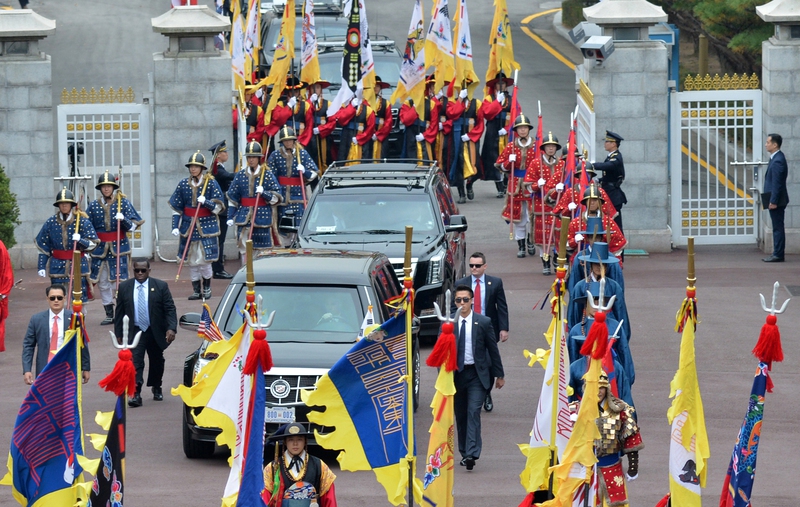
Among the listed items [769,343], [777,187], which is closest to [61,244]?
[777,187]

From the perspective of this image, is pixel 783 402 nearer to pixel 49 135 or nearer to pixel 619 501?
pixel 619 501

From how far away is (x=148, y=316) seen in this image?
14.7 metres

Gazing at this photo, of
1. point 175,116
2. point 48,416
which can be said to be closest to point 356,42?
point 175,116

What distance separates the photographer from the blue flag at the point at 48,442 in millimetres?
10227

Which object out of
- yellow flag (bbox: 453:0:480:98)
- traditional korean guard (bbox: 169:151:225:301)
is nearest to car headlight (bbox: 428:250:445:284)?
traditional korean guard (bbox: 169:151:225:301)

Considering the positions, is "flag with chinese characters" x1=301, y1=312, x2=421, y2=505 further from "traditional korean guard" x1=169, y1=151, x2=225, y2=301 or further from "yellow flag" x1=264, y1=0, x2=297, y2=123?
"yellow flag" x1=264, y1=0, x2=297, y2=123

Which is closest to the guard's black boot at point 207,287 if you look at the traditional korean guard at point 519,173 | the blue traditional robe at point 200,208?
the blue traditional robe at point 200,208

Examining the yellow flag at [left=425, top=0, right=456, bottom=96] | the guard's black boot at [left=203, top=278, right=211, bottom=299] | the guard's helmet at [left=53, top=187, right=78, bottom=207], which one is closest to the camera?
the guard's helmet at [left=53, top=187, right=78, bottom=207]

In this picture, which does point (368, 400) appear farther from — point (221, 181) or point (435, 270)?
point (221, 181)

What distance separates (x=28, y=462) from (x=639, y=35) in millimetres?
13147

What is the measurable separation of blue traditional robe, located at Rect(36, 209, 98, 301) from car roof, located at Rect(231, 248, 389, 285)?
13.0ft

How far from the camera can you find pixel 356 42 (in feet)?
73.6

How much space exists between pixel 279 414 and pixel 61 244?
622 centimetres

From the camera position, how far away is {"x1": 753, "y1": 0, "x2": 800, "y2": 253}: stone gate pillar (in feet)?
68.8
